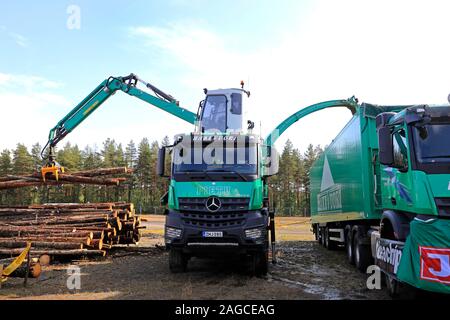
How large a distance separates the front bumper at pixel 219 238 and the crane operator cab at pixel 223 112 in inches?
116

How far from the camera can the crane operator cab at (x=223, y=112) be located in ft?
34.2

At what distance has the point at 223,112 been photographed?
10.6 m

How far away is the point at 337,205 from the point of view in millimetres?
11938

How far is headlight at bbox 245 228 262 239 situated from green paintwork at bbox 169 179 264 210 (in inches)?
19.2

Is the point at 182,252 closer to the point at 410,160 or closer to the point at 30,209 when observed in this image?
the point at 410,160

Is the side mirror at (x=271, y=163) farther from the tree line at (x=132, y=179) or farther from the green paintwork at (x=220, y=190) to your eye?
the tree line at (x=132, y=179)

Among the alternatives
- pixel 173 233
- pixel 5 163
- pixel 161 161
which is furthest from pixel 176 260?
pixel 5 163

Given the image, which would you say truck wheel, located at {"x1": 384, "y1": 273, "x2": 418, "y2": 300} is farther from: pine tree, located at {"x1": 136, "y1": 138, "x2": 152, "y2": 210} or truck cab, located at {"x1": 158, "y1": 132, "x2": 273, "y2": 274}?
pine tree, located at {"x1": 136, "y1": 138, "x2": 152, "y2": 210}

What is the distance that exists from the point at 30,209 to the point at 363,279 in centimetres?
1172

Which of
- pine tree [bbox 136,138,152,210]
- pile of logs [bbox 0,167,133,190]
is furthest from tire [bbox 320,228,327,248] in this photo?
pine tree [bbox 136,138,152,210]

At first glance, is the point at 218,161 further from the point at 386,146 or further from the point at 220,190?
the point at 386,146

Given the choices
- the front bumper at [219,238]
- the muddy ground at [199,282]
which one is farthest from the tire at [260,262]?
the front bumper at [219,238]

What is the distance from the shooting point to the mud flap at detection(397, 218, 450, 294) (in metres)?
5.00
